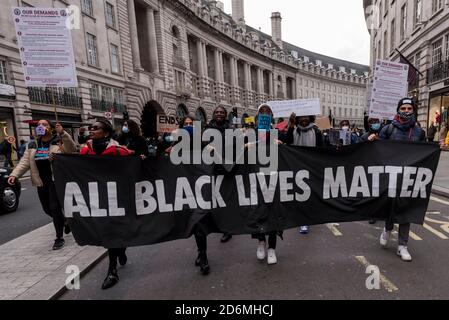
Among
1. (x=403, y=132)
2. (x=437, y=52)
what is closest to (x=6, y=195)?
(x=403, y=132)

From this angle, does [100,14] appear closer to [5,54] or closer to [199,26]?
[5,54]

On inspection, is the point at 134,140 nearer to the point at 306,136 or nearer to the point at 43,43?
the point at 43,43

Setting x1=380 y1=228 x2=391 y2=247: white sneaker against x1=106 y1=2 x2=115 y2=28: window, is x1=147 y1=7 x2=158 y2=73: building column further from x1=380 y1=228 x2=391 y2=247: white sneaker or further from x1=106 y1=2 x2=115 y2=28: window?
x1=380 y1=228 x2=391 y2=247: white sneaker

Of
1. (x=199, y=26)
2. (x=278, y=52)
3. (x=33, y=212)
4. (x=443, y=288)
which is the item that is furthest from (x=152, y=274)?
(x=278, y=52)

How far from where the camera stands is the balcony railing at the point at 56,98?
63.1ft

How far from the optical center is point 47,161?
438 centimetres

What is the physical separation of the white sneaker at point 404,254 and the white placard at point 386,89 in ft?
13.5

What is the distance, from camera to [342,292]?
2957 mm

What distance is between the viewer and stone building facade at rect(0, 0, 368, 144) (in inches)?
739

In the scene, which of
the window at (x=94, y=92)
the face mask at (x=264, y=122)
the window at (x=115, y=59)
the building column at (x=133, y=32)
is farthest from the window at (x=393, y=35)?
the face mask at (x=264, y=122)

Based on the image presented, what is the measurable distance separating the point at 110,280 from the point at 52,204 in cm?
184

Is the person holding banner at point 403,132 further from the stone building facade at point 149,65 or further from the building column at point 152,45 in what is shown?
the building column at point 152,45

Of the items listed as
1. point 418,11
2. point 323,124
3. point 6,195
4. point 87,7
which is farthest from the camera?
point 87,7

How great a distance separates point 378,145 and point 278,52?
255 feet
